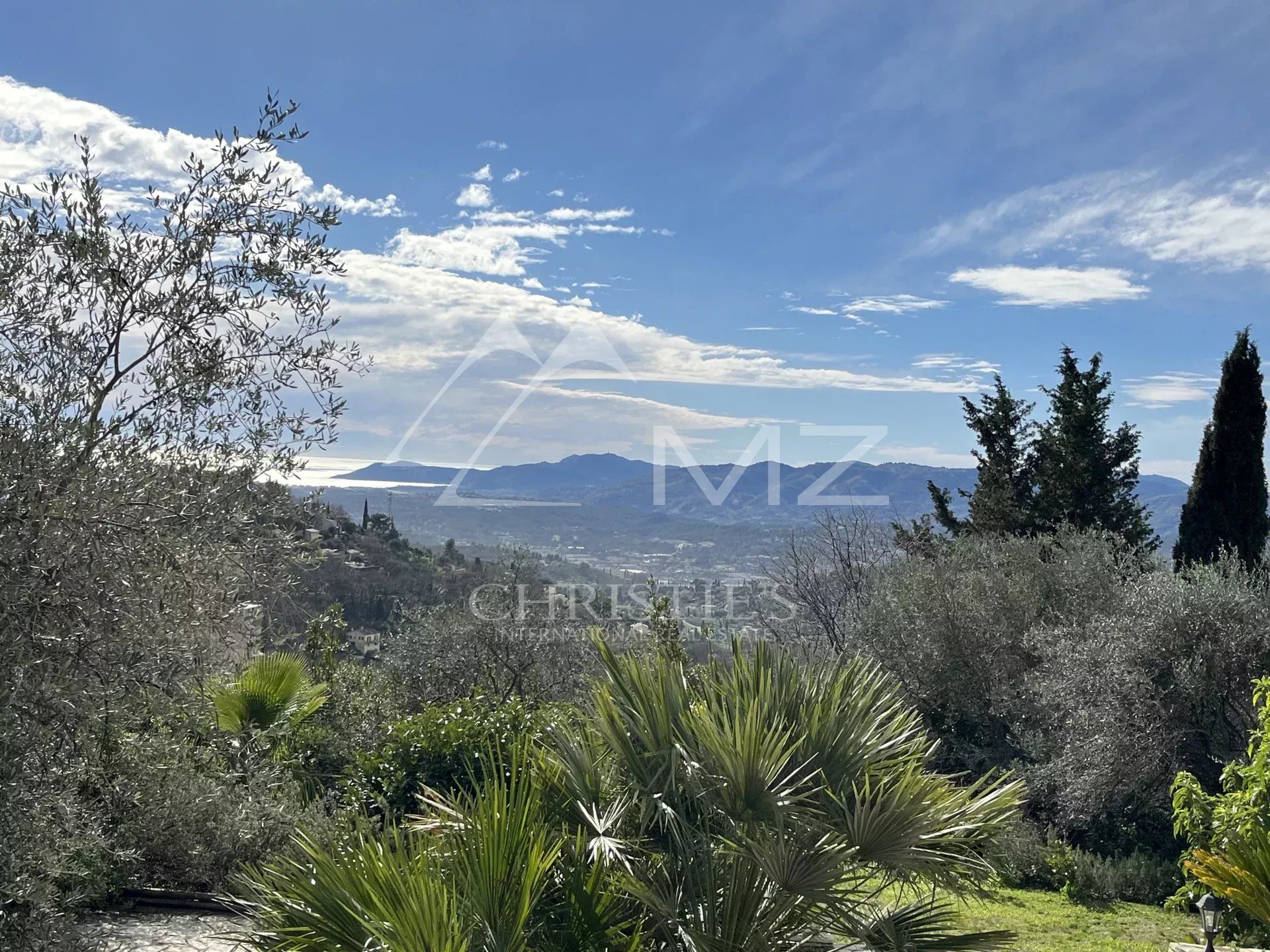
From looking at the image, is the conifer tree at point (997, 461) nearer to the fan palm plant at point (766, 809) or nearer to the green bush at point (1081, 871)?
the green bush at point (1081, 871)

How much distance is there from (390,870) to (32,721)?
4.42ft

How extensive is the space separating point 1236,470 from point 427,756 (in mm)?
16575

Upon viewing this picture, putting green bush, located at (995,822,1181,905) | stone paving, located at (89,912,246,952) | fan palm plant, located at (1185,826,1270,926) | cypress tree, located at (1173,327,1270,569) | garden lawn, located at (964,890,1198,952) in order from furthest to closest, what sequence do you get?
1. cypress tree, located at (1173,327,1270,569)
2. green bush, located at (995,822,1181,905)
3. garden lawn, located at (964,890,1198,952)
4. stone paving, located at (89,912,246,952)
5. fan palm plant, located at (1185,826,1270,926)

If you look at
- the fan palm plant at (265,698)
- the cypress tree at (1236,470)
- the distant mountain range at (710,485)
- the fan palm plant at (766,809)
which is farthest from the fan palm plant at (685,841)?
the distant mountain range at (710,485)

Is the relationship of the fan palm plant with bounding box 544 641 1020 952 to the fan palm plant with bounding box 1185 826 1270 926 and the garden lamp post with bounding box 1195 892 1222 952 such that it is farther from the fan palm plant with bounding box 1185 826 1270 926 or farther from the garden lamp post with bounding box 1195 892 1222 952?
the garden lamp post with bounding box 1195 892 1222 952

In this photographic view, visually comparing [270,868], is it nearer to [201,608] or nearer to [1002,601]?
[201,608]

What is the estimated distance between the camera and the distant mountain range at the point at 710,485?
136 ft

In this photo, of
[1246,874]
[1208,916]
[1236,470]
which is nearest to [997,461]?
[1236,470]

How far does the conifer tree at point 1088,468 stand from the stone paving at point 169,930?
2012 cm

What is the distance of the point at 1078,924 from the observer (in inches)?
345

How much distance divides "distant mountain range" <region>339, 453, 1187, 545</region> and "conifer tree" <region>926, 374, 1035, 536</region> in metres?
5.73

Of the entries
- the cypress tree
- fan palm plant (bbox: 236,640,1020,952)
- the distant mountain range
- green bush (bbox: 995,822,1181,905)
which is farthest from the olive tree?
the distant mountain range

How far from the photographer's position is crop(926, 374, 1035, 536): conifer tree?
23.8 metres

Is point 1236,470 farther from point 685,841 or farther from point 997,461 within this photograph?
point 685,841
